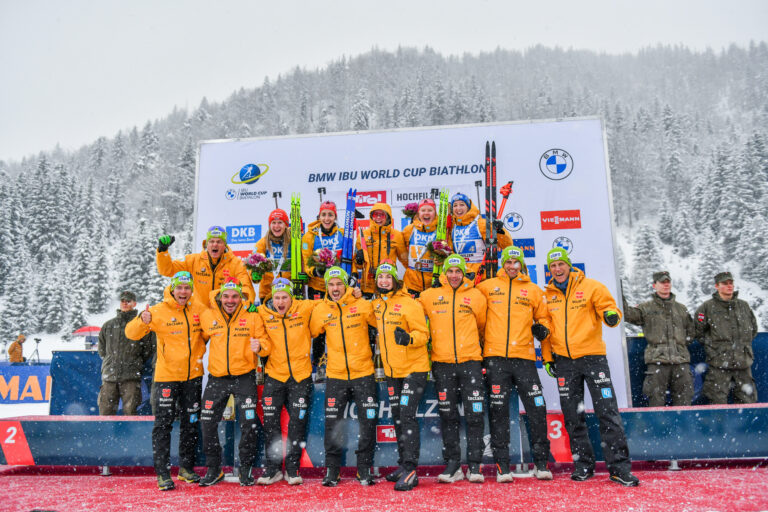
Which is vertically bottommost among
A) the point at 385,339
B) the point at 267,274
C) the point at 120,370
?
the point at 120,370

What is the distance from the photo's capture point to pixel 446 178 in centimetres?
675

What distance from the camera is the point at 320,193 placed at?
7027mm

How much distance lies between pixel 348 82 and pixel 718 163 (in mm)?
61749

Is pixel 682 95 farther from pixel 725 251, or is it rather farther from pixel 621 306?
pixel 621 306

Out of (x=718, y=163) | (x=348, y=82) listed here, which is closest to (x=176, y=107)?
(x=348, y=82)

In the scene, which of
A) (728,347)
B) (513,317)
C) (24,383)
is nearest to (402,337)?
(513,317)

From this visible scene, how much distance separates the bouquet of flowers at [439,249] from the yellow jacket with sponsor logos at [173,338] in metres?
2.71

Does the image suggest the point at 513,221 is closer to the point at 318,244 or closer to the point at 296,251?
the point at 318,244

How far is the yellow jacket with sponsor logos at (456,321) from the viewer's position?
15.8 ft

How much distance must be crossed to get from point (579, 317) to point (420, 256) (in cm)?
188

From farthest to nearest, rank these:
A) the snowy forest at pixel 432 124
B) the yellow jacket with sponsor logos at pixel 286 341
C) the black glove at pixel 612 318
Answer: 1. the snowy forest at pixel 432 124
2. the yellow jacket with sponsor logos at pixel 286 341
3. the black glove at pixel 612 318

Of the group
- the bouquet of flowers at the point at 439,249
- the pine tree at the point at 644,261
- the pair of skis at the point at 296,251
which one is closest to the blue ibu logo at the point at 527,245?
the bouquet of flowers at the point at 439,249

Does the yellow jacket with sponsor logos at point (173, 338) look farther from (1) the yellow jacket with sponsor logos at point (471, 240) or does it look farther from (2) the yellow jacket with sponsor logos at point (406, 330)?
(1) the yellow jacket with sponsor logos at point (471, 240)

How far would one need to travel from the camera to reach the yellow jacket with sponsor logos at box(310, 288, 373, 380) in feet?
16.1
